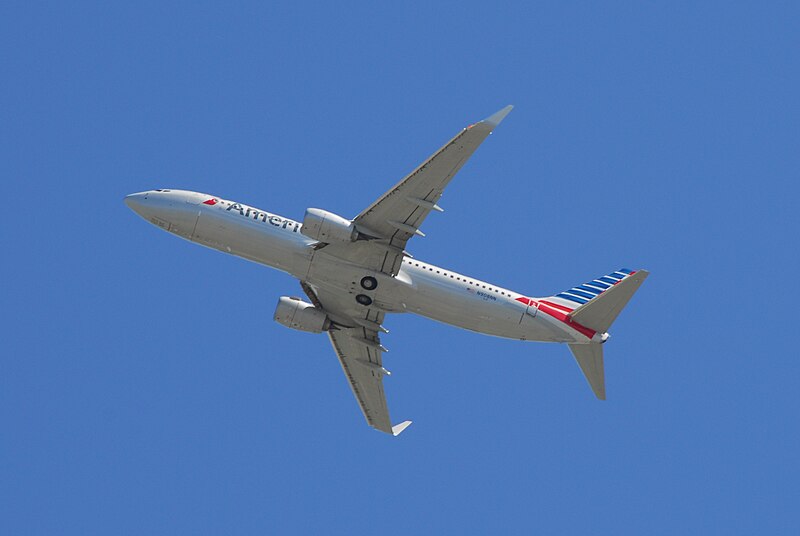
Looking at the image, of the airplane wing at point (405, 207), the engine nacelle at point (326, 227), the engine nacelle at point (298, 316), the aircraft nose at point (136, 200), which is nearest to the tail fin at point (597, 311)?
the airplane wing at point (405, 207)

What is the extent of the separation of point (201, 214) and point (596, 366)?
21328 millimetres

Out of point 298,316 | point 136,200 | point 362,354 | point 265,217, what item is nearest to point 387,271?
point 265,217

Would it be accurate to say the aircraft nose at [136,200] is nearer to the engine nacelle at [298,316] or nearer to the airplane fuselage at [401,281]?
the airplane fuselage at [401,281]

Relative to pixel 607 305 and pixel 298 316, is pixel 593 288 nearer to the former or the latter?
pixel 607 305

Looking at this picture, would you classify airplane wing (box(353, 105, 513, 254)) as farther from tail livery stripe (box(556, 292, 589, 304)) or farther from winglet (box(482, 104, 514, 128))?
tail livery stripe (box(556, 292, 589, 304))

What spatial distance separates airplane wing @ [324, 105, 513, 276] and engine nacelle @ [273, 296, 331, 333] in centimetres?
664

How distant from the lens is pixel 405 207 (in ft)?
178

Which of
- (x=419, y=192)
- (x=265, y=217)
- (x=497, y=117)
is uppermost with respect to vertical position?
(x=497, y=117)

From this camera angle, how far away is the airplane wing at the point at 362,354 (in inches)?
2459

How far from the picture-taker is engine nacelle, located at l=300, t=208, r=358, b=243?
5547 cm

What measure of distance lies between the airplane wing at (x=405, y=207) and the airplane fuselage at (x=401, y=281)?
34.0 inches

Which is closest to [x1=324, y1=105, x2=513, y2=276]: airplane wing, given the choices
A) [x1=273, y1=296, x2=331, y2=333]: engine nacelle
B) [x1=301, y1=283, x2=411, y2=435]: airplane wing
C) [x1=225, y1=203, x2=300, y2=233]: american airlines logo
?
[x1=225, y1=203, x2=300, y2=233]: american airlines logo

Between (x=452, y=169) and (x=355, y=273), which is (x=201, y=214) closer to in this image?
(x=355, y=273)

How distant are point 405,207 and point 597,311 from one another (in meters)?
10.9
